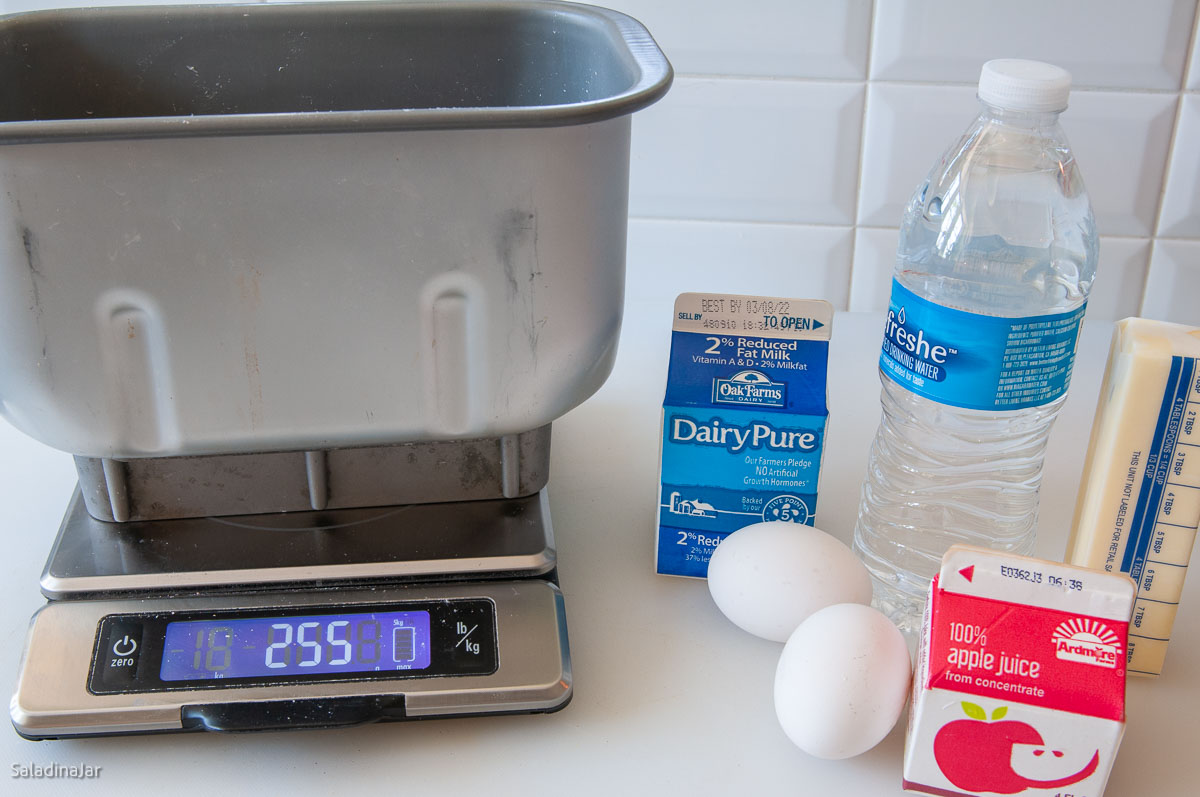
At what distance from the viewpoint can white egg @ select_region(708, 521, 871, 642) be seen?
0.58 m

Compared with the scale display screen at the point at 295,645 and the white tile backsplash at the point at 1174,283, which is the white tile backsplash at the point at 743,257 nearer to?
the white tile backsplash at the point at 1174,283

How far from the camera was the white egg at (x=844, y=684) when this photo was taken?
1.65ft

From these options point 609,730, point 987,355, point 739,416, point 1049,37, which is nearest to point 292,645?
point 609,730

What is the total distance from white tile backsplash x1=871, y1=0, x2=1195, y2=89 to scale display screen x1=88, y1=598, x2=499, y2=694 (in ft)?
1.98

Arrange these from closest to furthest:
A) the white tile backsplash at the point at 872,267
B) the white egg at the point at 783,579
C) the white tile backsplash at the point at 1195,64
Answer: the white egg at the point at 783,579
the white tile backsplash at the point at 1195,64
the white tile backsplash at the point at 872,267

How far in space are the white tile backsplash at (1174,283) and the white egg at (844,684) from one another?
23.3 inches

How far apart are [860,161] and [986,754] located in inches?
22.8

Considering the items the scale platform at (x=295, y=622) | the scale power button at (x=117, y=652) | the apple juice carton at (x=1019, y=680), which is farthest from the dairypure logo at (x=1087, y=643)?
the scale power button at (x=117, y=652)

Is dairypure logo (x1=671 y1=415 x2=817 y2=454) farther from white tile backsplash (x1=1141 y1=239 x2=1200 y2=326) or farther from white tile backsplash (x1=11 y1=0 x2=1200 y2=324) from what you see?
white tile backsplash (x1=1141 y1=239 x2=1200 y2=326)

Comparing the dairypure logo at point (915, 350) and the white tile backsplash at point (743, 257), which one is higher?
the dairypure logo at point (915, 350)

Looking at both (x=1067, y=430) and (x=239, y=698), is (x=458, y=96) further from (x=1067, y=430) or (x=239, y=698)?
(x=1067, y=430)

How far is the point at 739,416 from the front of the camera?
1.98 ft

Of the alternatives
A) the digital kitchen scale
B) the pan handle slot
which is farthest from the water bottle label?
the pan handle slot

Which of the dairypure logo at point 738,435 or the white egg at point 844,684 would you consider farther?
the dairypure logo at point 738,435
